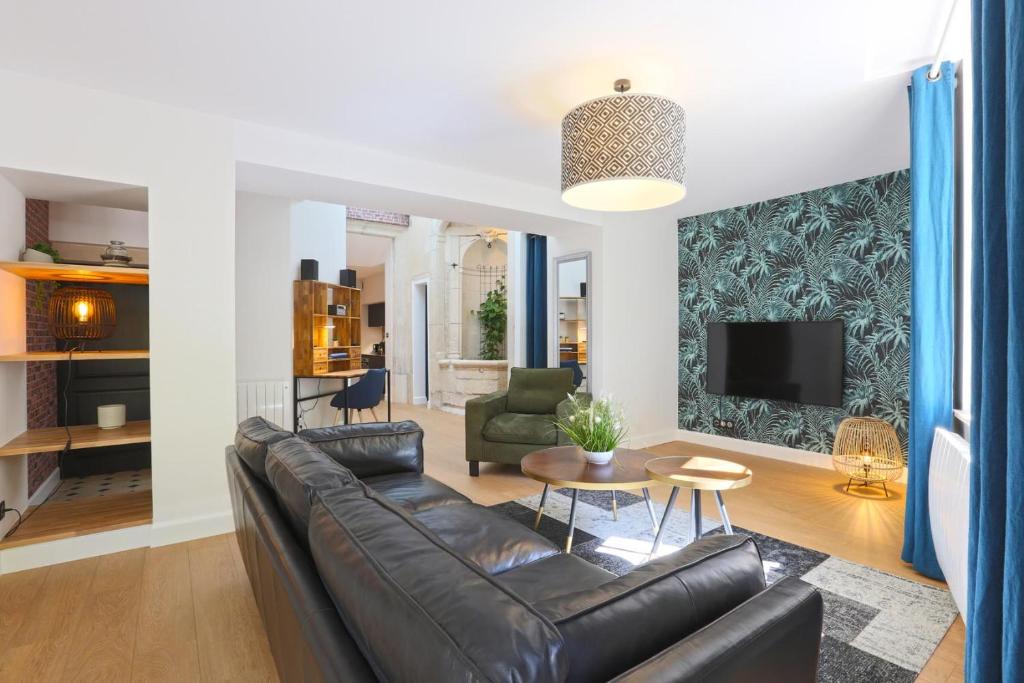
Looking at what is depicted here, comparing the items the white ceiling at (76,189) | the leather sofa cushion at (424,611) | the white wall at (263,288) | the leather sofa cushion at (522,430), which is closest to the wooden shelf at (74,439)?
the white ceiling at (76,189)

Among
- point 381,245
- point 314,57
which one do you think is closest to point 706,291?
point 314,57

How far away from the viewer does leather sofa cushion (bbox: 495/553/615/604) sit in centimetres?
158

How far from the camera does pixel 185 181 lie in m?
3.13

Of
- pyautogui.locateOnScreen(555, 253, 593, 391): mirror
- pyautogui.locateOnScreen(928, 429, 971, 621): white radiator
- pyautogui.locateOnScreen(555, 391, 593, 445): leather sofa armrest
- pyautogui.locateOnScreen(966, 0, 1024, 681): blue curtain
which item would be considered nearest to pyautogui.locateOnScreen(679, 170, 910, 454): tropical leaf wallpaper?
pyautogui.locateOnScreen(555, 253, 593, 391): mirror

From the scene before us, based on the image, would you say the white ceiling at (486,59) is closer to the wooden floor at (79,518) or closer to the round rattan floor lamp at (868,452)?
the round rattan floor lamp at (868,452)

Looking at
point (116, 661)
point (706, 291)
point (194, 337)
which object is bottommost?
point (116, 661)

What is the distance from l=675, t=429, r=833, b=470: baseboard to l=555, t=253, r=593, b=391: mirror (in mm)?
1397

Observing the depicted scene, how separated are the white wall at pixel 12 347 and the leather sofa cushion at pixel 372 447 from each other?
66.7 inches

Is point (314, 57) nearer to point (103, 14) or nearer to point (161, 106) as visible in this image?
point (103, 14)

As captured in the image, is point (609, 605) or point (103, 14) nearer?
point (609, 605)

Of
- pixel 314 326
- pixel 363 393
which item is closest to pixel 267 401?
pixel 314 326

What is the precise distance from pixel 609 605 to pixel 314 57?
2754 millimetres

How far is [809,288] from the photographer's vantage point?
16.2 ft

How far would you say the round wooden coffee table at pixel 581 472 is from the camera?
2557 millimetres
